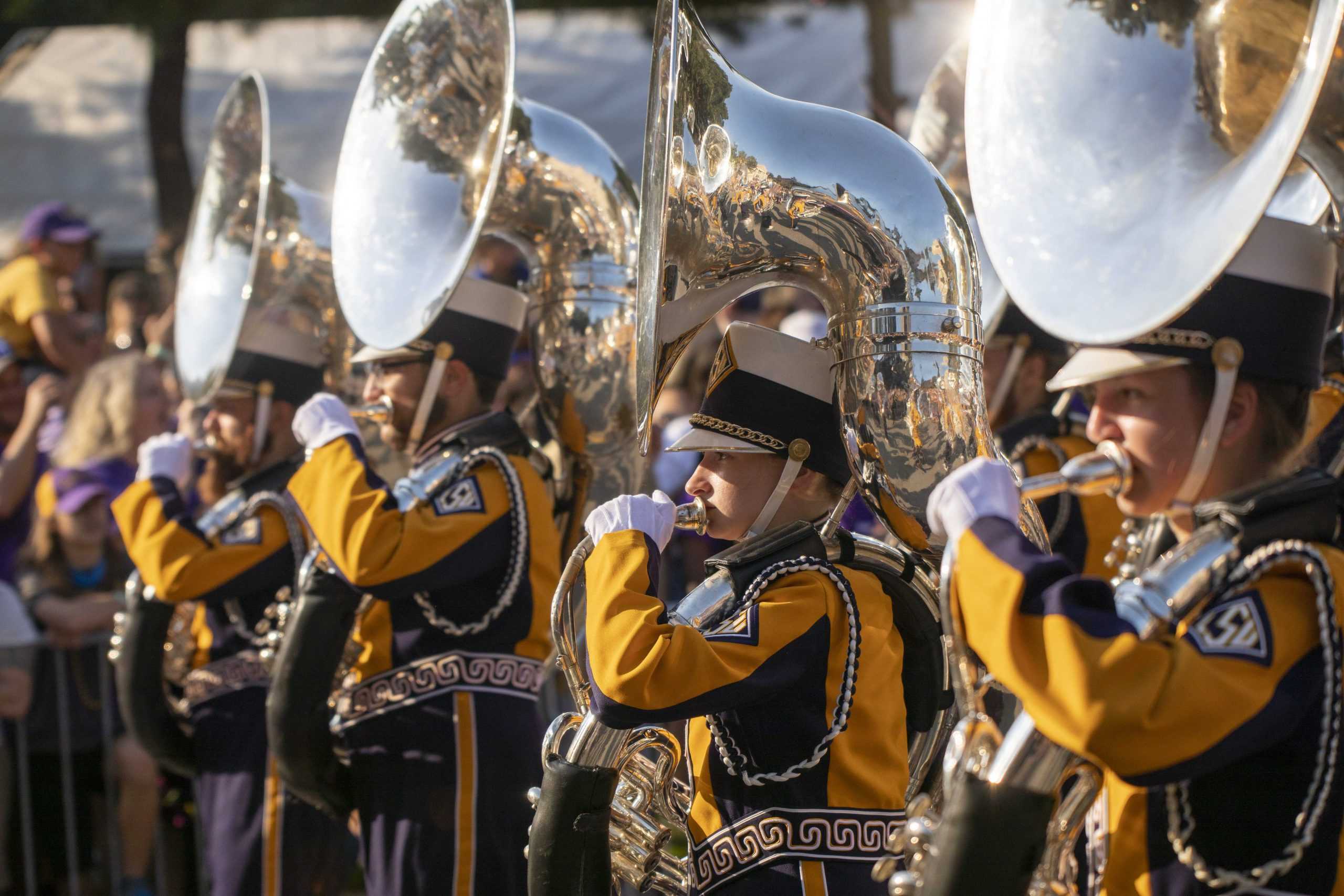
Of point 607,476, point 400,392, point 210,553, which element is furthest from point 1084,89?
point 210,553

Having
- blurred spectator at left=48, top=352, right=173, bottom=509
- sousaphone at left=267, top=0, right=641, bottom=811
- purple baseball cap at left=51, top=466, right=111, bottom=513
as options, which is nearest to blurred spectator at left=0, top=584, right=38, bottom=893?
purple baseball cap at left=51, top=466, right=111, bottom=513

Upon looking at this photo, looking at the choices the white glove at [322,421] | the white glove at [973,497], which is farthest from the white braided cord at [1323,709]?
the white glove at [322,421]

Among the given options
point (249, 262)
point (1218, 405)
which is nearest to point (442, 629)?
point (249, 262)

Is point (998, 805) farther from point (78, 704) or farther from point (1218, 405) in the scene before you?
point (78, 704)

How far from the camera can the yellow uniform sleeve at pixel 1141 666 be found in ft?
5.98

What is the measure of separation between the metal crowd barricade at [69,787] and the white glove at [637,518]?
135 inches

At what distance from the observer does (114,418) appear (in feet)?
19.2

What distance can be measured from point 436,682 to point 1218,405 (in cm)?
212

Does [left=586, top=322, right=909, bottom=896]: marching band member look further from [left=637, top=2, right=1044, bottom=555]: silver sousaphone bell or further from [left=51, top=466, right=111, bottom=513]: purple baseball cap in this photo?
[left=51, top=466, right=111, bottom=513]: purple baseball cap

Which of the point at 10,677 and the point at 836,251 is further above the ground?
the point at 836,251

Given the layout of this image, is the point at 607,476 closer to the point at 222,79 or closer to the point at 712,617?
the point at 712,617

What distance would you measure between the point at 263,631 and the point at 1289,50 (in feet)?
10.4

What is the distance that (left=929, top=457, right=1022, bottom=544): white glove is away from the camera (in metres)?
2.03

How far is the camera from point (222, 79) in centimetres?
1118
